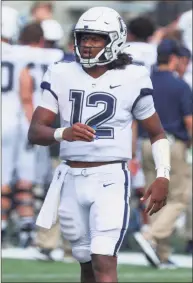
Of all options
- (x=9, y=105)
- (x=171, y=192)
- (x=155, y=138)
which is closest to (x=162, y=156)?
(x=155, y=138)

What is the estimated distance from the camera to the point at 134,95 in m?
7.45

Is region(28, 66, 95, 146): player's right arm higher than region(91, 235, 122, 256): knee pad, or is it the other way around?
region(28, 66, 95, 146): player's right arm

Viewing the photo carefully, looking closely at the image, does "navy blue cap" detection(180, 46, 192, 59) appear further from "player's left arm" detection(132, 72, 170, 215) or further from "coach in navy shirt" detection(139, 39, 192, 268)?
"player's left arm" detection(132, 72, 170, 215)

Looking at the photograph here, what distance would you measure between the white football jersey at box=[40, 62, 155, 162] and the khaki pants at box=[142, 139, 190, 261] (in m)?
3.44

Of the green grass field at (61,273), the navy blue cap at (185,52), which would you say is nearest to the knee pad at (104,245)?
the green grass field at (61,273)

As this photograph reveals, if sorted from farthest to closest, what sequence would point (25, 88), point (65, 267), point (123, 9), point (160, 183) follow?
1. point (123, 9)
2. point (25, 88)
3. point (65, 267)
4. point (160, 183)

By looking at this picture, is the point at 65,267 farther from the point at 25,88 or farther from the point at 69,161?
the point at 69,161

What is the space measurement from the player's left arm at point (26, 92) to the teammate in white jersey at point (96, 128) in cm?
451

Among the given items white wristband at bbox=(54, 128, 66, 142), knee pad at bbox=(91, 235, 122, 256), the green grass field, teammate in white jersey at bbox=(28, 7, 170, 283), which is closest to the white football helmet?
teammate in white jersey at bbox=(28, 7, 170, 283)

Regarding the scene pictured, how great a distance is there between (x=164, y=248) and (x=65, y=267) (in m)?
0.88

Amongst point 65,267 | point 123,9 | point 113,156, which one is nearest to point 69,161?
point 113,156

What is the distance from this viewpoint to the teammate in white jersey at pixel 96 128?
24.1 feet

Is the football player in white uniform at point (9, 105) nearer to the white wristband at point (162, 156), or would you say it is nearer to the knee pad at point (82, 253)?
the knee pad at point (82, 253)

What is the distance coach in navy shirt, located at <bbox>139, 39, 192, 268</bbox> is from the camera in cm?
1076
